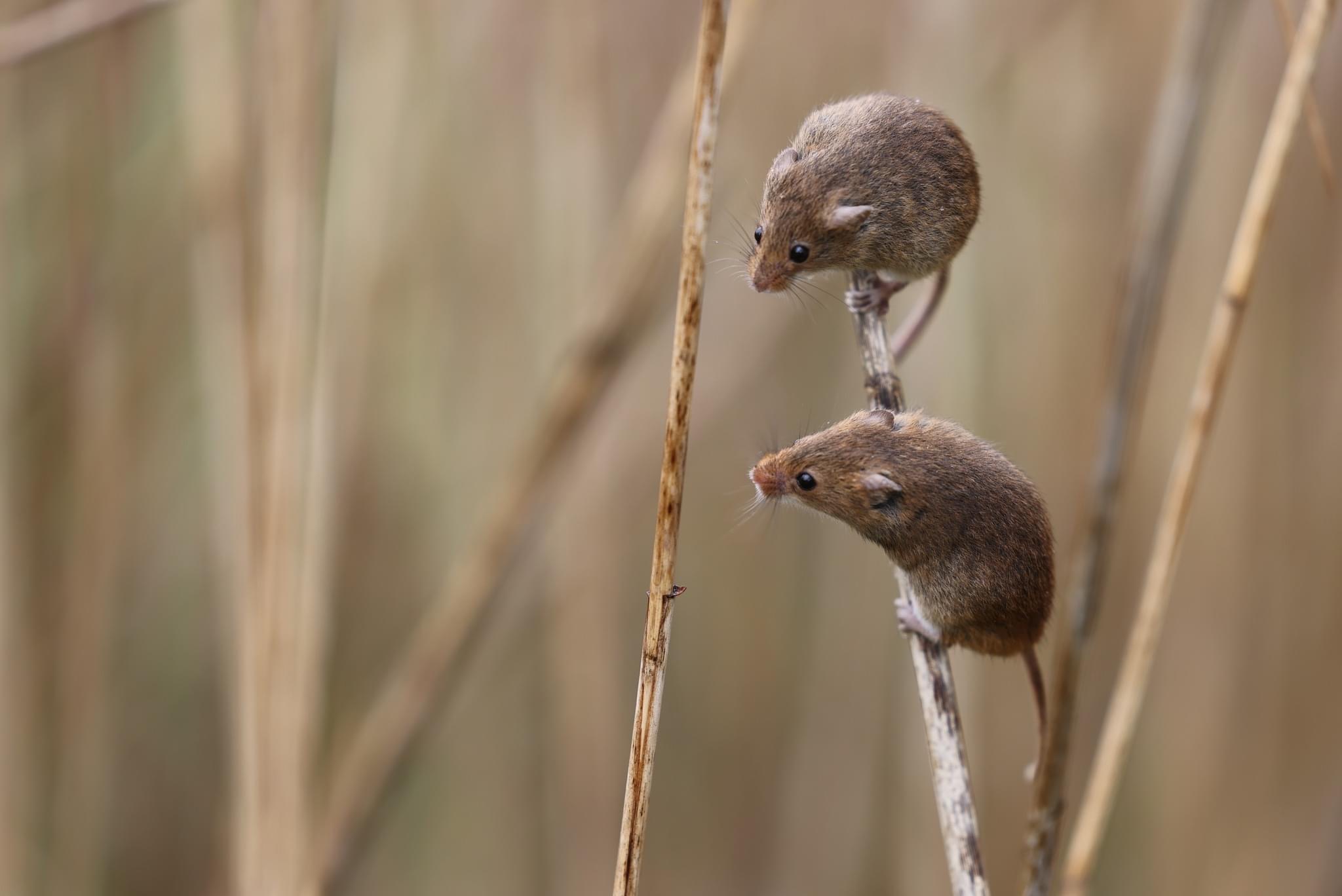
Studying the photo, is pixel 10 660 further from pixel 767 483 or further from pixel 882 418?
pixel 882 418

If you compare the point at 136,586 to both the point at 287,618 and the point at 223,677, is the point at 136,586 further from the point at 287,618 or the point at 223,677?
the point at 287,618

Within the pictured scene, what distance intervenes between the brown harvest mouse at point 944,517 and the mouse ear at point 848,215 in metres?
0.16

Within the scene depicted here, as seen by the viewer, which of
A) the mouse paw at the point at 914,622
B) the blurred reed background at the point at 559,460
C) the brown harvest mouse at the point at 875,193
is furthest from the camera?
the blurred reed background at the point at 559,460

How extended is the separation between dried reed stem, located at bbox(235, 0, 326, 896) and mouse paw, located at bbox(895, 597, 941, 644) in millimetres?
840

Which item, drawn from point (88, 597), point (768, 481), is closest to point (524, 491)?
point (768, 481)

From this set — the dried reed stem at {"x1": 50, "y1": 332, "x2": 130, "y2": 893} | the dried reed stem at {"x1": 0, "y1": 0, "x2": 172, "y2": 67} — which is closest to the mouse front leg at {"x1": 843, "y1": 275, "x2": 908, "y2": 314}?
the dried reed stem at {"x1": 0, "y1": 0, "x2": 172, "y2": 67}

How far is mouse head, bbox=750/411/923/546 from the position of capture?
887 mm

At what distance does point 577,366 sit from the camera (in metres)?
1.36

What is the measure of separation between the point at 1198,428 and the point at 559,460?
2.41 feet

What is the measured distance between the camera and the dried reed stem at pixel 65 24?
4.56 ft

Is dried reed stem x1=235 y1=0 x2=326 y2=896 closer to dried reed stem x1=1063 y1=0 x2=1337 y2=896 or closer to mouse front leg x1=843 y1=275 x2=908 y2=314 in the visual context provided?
mouse front leg x1=843 y1=275 x2=908 y2=314

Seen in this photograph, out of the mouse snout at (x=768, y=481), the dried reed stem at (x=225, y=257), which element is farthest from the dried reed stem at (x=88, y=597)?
the mouse snout at (x=768, y=481)

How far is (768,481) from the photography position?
0.98m

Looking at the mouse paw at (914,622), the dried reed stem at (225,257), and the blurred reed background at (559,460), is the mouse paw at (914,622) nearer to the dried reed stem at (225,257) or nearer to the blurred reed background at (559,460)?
the blurred reed background at (559,460)
